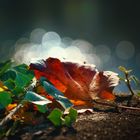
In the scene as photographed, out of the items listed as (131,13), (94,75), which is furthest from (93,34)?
(94,75)

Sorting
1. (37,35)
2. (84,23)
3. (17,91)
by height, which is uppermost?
(84,23)

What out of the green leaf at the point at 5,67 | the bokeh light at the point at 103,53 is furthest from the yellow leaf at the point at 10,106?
the bokeh light at the point at 103,53

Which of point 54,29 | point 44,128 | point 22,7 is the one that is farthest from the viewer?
point 22,7

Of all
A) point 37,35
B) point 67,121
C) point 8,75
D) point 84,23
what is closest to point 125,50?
point 37,35

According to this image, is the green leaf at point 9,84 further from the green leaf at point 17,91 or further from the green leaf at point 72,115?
the green leaf at point 72,115

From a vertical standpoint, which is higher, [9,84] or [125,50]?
[125,50]

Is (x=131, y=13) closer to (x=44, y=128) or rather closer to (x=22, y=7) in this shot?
(x=22, y=7)

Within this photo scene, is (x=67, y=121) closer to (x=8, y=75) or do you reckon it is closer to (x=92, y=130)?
(x=92, y=130)
